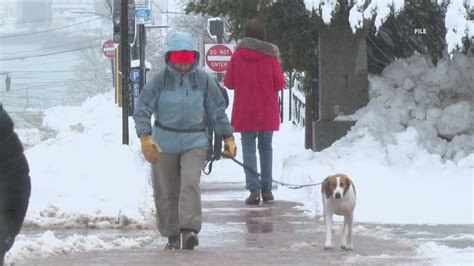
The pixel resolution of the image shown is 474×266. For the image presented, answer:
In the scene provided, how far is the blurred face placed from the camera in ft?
30.2

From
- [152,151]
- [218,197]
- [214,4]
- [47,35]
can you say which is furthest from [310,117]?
[47,35]

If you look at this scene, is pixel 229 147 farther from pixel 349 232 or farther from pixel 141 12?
pixel 141 12

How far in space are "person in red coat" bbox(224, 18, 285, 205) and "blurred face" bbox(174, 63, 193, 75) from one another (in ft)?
10.8

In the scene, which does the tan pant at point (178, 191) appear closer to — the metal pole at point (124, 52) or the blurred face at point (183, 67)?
the blurred face at point (183, 67)

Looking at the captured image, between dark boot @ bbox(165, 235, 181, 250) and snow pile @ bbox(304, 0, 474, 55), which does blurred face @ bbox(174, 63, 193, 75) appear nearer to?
dark boot @ bbox(165, 235, 181, 250)

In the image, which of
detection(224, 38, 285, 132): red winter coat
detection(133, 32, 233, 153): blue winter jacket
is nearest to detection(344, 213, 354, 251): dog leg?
detection(133, 32, 233, 153): blue winter jacket

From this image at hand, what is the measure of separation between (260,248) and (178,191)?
32.0 inches

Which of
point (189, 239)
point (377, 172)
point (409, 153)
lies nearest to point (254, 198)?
point (377, 172)

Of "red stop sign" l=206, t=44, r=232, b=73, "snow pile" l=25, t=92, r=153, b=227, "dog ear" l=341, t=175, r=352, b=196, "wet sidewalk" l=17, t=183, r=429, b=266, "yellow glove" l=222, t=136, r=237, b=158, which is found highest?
"red stop sign" l=206, t=44, r=232, b=73

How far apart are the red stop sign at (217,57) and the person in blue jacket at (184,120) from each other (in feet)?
55.6

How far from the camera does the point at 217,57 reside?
26.3m

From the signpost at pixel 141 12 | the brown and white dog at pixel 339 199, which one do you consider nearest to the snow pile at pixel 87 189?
the brown and white dog at pixel 339 199

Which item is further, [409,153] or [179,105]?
[409,153]

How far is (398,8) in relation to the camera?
41.6ft
